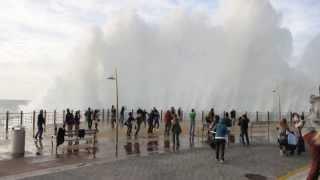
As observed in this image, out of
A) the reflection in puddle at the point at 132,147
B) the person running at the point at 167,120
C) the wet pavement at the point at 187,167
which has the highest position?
the person running at the point at 167,120

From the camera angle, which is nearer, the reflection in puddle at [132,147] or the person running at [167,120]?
the reflection in puddle at [132,147]

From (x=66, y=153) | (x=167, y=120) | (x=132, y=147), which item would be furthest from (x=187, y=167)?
(x=167, y=120)

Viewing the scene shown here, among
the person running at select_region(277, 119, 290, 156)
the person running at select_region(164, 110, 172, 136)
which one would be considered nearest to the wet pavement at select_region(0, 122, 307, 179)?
the person running at select_region(277, 119, 290, 156)

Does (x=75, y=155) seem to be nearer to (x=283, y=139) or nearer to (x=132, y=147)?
(x=132, y=147)

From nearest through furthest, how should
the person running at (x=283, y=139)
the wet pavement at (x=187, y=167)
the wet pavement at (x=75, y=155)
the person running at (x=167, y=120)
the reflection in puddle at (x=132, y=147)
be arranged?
the wet pavement at (x=187, y=167), the wet pavement at (x=75, y=155), the person running at (x=283, y=139), the reflection in puddle at (x=132, y=147), the person running at (x=167, y=120)

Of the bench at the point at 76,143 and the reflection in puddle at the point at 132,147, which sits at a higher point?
the bench at the point at 76,143

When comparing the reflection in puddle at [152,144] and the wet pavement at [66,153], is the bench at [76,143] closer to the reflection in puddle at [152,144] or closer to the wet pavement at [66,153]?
the wet pavement at [66,153]

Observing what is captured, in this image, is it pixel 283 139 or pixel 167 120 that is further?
pixel 167 120

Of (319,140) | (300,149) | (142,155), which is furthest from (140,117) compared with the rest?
(319,140)

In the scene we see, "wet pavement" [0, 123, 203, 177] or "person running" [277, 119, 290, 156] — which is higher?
"person running" [277, 119, 290, 156]

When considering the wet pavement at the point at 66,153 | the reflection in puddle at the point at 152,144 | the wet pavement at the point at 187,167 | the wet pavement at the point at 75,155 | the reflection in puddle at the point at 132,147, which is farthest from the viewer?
the reflection in puddle at the point at 152,144

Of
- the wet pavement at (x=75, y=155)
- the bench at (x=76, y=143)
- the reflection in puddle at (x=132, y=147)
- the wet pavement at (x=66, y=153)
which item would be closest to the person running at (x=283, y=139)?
the wet pavement at (x=75, y=155)

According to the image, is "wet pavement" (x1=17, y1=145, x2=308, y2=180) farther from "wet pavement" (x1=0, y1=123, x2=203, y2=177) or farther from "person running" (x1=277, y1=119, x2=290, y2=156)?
"wet pavement" (x1=0, y1=123, x2=203, y2=177)

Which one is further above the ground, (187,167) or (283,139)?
(283,139)
